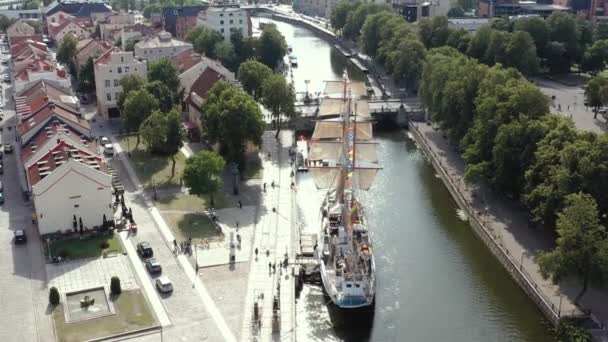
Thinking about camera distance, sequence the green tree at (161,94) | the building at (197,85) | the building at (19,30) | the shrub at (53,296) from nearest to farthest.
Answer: the shrub at (53,296), the green tree at (161,94), the building at (197,85), the building at (19,30)

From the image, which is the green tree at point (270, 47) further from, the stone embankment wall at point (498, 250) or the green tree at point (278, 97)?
the stone embankment wall at point (498, 250)

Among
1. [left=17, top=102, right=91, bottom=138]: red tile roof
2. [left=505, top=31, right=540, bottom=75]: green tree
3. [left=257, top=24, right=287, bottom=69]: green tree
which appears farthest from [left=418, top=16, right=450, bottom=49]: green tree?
[left=17, top=102, right=91, bottom=138]: red tile roof

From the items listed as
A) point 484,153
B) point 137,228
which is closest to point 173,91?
point 137,228

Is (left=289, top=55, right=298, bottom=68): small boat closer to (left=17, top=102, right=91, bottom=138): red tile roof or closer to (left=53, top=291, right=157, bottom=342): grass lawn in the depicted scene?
(left=17, top=102, right=91, bottom=138): red tile roof

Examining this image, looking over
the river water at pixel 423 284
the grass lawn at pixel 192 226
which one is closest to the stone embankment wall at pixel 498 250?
the river water at pixel 423 284

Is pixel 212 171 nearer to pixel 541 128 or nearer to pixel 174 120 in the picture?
pixel 174 120
